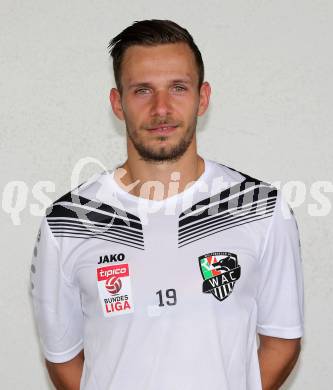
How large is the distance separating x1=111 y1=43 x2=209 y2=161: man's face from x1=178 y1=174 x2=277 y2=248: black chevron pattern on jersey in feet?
0.67

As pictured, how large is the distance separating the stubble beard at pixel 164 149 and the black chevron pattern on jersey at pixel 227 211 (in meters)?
0.19

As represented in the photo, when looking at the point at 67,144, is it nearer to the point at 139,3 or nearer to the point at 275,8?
the point at 139,3

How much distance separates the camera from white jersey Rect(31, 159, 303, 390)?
2027 millimetres

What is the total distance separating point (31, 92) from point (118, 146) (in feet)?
1.58

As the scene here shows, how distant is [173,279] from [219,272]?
0.14 m

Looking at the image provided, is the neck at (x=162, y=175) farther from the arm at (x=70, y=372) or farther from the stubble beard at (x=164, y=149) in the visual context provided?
the arm at (x=70, y=372)

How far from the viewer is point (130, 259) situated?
2.11 m

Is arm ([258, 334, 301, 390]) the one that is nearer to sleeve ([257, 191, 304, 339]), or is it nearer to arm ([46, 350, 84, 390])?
sleeve ([257, 191, 304, 339])

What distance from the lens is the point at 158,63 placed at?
210 centimetres

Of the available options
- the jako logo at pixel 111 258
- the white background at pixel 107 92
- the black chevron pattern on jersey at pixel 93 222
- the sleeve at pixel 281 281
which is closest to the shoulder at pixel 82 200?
the black chevron pattern on jersey at pixel 93 222

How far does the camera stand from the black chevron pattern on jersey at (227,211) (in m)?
2.13

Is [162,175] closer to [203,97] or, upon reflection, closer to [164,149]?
[164,149]

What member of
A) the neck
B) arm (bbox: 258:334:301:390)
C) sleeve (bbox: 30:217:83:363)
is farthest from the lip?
arm (bbox: 258:334:301:390)

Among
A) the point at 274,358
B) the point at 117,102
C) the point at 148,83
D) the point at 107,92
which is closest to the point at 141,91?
the point at 148,83
